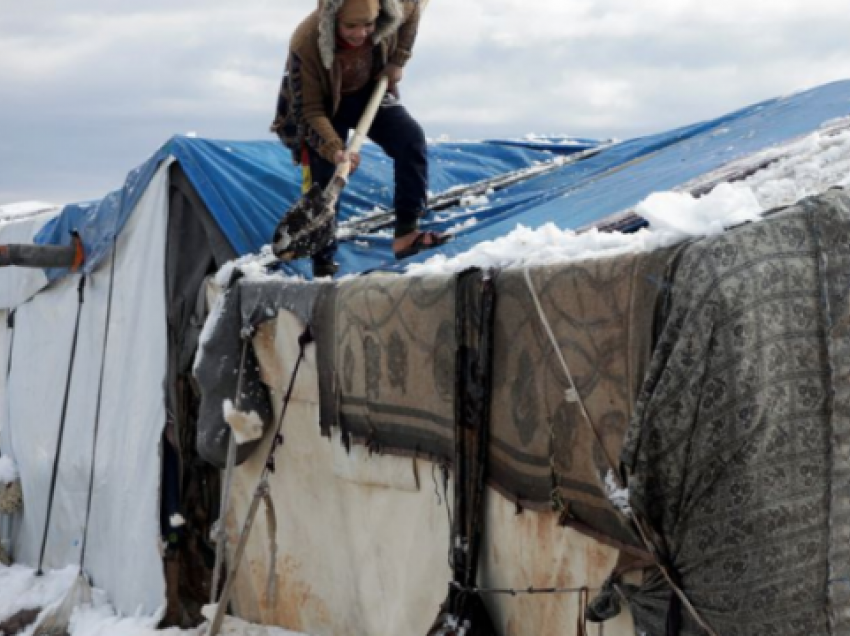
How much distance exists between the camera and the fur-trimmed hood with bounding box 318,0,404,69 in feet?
18.0

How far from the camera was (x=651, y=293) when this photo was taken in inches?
112

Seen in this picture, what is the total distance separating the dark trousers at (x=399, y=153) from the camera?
5957 mm

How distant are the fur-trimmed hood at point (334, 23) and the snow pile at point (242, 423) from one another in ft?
5.93

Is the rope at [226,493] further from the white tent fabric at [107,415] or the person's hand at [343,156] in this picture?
the person's hand at [343,156]

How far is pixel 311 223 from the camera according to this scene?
5.63m

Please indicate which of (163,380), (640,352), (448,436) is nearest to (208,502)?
(163,380)

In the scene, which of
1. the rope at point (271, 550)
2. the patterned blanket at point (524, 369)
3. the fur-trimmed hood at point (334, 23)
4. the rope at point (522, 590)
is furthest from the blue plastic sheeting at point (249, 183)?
the rope at point (522, 590)

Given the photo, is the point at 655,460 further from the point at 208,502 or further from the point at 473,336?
the point at 208,502

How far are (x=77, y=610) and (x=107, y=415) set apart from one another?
1.30m

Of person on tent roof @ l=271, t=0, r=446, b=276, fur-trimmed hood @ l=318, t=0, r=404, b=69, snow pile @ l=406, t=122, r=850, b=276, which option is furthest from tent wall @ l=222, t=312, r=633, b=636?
fur-trimmed hood @ l=318, t=0, r=404, b=69

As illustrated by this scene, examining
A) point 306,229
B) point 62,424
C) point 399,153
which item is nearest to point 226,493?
point 306,229

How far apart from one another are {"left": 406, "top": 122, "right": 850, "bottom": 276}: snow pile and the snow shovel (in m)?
A: 1.22

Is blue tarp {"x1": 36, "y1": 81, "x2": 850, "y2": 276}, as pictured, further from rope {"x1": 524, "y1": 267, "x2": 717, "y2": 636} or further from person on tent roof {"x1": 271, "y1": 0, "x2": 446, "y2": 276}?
rope {"x1": 524, "y1": 267, "x2": 717, "y2": 636}

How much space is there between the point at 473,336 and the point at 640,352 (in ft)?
2.90
